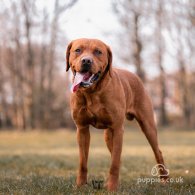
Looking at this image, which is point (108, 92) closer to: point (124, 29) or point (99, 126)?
point (99, 126)

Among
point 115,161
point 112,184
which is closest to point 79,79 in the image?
point 115,161

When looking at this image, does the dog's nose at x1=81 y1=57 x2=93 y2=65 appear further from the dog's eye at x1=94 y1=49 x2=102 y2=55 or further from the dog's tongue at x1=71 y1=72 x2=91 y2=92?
the dog's eye at x1=94 y1=49 x2=102 y2=55

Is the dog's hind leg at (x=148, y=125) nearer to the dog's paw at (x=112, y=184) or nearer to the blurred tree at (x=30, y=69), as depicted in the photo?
the dog's paw at (x=112, y=184)

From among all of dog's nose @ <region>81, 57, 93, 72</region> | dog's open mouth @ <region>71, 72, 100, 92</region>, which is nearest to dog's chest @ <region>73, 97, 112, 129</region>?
dog's open mouth @ <region>71, 72, 100, 92</region>

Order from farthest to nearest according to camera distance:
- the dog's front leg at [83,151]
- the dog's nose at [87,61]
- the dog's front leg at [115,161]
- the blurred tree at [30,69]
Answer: the blurred tree at [30,69] → the dog's front leg at [83,151] → the dog's front leg at [115,161] → the dog's nose at [87,61]

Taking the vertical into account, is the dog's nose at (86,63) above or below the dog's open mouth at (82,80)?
above

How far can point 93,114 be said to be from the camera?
5.78m

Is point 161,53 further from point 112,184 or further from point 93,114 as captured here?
point 112,184

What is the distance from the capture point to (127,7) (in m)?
33.0

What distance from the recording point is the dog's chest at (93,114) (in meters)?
5.74

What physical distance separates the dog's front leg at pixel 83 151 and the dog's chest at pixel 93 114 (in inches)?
8.6

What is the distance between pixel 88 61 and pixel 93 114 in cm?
74

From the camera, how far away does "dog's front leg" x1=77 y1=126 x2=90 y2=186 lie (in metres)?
6.11

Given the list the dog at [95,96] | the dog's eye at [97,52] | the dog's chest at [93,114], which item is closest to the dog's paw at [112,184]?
the dog at [95,96]
